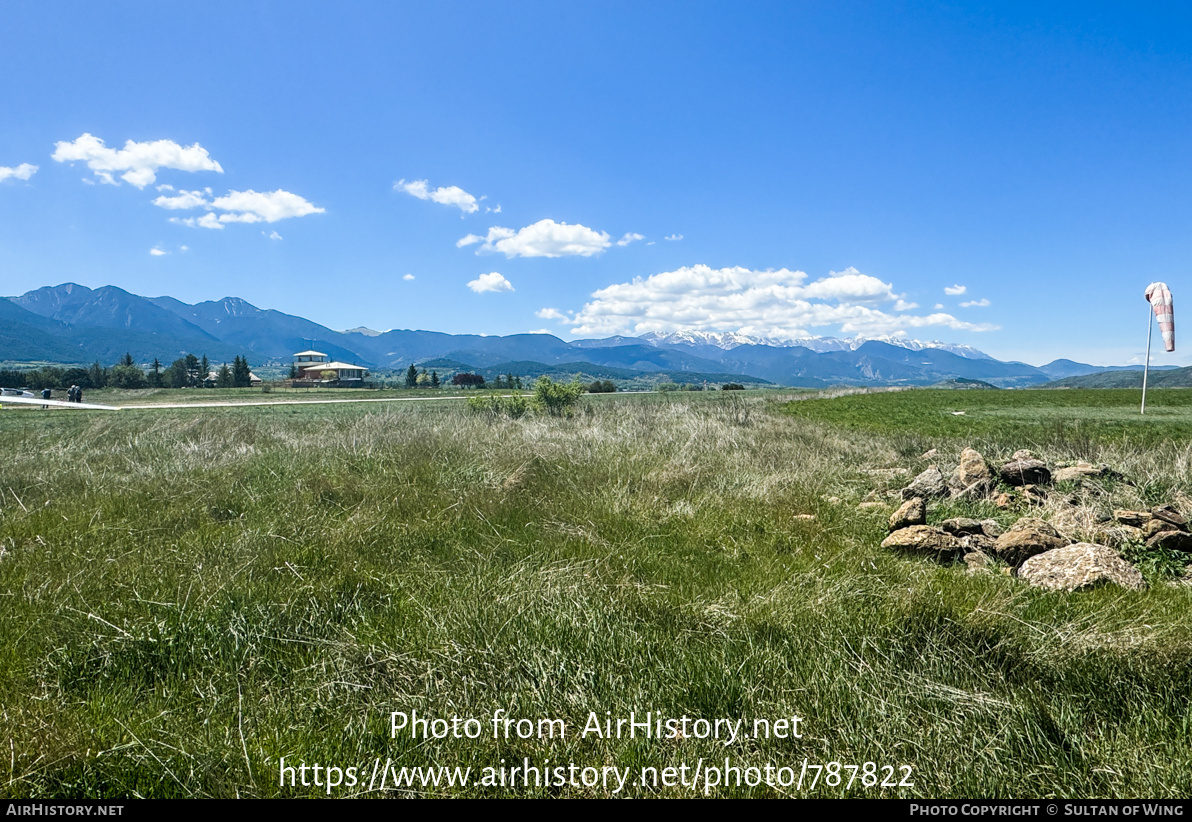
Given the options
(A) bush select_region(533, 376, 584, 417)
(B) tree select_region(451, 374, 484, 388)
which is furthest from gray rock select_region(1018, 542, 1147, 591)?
(B) tree select_region(451, 374, 484, 388)

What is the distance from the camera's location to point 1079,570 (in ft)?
14.7

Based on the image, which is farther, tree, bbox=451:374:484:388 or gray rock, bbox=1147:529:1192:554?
tree, bbox=451:374:484:388

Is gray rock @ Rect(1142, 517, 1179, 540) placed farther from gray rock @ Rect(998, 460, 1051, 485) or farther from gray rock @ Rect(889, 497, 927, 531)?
gray rock @ Rect(998, 460, 1051, 485)

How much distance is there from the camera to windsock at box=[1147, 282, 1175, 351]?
17.7 meters

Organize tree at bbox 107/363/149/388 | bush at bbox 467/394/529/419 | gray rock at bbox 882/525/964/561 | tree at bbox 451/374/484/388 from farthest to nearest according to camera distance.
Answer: tree at bbox 451/374/484/388, tree at bbox 107/363/149/388, bush at bbox 467/394/529/419, gray rock at bbox 882/525/964/561

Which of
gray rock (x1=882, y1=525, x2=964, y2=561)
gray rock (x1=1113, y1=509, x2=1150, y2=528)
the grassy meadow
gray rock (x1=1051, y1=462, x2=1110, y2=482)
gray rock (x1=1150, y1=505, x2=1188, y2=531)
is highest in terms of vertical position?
gray rock (x1=1051, y1=462, x2=1110, y2=482)

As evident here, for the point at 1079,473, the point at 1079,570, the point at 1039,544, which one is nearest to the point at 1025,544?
the point at 1039,544

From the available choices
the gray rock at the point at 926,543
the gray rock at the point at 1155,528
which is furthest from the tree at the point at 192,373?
the gray rock at the point at 1155,528

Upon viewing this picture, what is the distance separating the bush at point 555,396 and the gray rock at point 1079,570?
1664 centimetres

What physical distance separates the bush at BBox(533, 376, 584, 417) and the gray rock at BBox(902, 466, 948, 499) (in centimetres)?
1412

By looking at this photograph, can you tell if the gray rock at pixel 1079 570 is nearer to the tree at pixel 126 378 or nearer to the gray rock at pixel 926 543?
the gray rock at pixel 926 543
